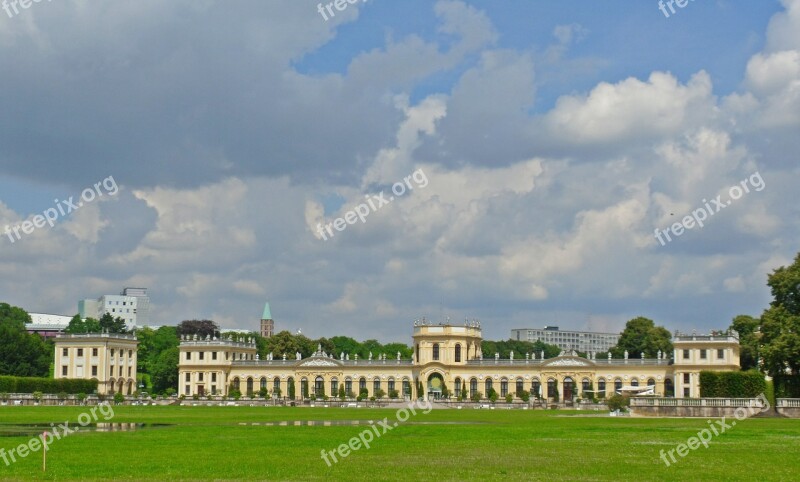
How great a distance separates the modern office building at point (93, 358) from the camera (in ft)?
413

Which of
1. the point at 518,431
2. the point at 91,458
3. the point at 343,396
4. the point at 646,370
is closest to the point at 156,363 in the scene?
the point at 343,396

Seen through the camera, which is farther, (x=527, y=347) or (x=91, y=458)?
(x=527, y=347)

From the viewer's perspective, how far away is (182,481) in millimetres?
24031

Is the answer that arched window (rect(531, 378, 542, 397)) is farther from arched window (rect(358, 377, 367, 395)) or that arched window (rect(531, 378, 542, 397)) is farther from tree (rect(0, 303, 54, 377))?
tree (rect(0, 303, 54, 377))

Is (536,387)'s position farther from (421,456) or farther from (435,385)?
(421,456)

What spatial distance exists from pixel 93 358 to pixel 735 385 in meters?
80.8

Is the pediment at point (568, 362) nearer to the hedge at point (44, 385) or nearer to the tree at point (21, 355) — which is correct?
the hedge at point (44, 385)

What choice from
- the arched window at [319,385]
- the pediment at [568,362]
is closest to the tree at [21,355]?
the arched window at [319,385]

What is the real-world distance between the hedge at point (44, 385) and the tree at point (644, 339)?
61045 millimetres

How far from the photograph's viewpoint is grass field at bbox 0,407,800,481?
25578mm

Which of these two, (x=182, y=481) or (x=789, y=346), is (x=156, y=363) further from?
(x=182, y=481)

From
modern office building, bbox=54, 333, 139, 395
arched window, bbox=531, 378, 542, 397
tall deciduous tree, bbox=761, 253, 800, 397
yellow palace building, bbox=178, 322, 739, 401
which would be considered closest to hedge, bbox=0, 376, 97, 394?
modern office building, bbox=54, 333, 139, 395

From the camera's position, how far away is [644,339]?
422ft

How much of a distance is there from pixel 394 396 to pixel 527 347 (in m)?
80.2
